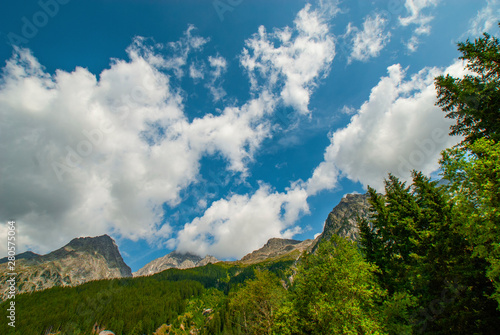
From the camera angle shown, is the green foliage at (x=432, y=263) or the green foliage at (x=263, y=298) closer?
the green foliage at (x=432, y=263)

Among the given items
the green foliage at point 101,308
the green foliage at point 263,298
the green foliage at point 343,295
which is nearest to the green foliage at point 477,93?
the green foliage at point 343,295

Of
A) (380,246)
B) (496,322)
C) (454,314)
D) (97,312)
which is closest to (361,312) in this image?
(454,314)

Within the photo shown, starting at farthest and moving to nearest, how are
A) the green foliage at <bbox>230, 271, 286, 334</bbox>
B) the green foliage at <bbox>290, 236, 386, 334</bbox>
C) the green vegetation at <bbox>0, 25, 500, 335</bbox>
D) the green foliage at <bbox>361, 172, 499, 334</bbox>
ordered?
the green foliage at <bbox>230, 271, 286, 334</bbox> < the green foliage at <bbox>290, 236, 386, 334</bbox> < the green foliage at <bbox>361, 172, 499, 334</bbox> < the green vegetation at <bbox>0, 25, 500, 335</bbox>

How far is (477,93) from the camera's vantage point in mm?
18781

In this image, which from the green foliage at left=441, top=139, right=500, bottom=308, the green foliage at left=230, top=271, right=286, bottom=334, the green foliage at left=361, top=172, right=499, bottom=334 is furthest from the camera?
the green foliage at left=230, top=271, right=286, bottom=334

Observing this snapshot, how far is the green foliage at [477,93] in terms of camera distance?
18.3 m

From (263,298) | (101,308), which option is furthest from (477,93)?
(101,308)

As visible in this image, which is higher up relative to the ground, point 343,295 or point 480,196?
point 480,196

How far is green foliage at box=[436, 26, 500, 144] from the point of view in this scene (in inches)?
720

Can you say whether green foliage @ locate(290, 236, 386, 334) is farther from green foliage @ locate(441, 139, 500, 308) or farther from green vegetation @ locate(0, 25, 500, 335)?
green foliage @ locate(441, 139, 500, 308)

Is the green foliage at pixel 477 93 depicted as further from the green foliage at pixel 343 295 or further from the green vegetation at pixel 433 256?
the green foliage at pixel 343 295

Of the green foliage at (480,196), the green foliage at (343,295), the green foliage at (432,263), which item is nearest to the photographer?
the green foliage at (480,196)

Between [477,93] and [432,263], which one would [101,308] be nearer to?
[432,263]

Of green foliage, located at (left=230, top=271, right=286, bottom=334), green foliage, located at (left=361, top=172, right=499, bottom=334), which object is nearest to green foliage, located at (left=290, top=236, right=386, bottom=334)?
green foliage, located at (left=361, top=172, right=499, bottom=334)
